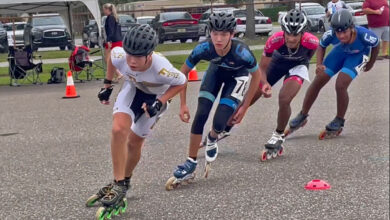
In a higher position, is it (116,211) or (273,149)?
(116,211)

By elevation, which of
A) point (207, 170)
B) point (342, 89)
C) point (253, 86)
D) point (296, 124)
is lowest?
point (296, 124)

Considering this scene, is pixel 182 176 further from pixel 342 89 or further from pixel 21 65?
pixel 21 65

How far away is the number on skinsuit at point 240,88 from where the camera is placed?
21.8 feet

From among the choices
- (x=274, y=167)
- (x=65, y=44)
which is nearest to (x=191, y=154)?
(x=274, y=167)

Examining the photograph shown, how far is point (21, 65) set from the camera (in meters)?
16.0

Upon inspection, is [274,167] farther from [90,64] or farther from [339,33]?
[90,64]

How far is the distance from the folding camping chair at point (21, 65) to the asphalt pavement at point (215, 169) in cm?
457

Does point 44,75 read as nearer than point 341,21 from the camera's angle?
No

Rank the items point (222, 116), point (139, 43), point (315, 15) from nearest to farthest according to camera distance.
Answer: point (139, 43)
point (222, 116)
point (315, 15)

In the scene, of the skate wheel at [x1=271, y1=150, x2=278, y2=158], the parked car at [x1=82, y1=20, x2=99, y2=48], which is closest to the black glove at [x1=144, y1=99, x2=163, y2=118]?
the skate wheel at [x1=271, y1=150, x2=278, y2=158]

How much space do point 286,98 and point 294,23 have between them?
36.6 inches

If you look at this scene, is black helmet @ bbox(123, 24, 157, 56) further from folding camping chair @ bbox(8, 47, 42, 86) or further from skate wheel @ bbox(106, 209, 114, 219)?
folding camping chair @ bbox(8, 47, 42, 86)

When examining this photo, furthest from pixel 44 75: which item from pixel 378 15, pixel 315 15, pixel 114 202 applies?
pixel 315 15

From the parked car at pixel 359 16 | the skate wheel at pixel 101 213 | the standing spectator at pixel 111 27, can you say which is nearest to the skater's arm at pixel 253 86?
the skate wheel at pixel 101 213
